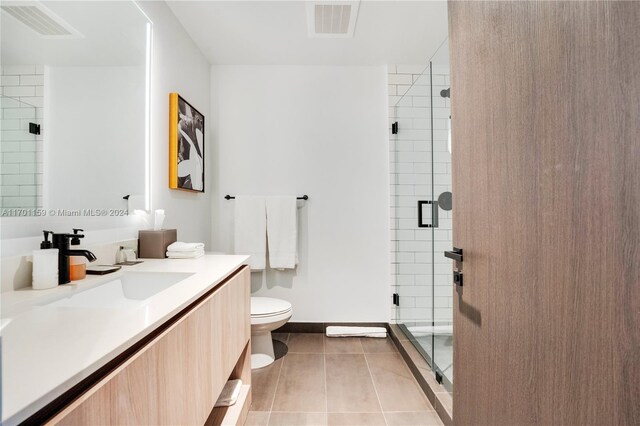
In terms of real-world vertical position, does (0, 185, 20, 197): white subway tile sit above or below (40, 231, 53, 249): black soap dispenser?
above

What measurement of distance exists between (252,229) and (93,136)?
1379 mm

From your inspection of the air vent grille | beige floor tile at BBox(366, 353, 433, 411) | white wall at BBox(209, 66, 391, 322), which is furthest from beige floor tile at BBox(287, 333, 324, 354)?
the air vent grille

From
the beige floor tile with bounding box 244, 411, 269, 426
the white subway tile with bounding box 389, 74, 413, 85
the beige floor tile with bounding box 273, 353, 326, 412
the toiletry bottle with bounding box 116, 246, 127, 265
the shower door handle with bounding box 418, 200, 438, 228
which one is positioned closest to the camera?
the toiletry bottle with bounding box 116, 246, 127, 265

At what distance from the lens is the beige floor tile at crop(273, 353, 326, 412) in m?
1.65

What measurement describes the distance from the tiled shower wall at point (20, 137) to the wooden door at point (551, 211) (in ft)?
4.52

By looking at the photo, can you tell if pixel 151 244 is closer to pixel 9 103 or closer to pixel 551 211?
pixel 9 103

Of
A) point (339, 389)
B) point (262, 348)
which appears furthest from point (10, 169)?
point (339, 389)

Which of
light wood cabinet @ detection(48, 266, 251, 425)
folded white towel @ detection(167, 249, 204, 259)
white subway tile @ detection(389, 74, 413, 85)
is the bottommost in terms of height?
light wood cabinet @ detection(48, 266, 251, 425)

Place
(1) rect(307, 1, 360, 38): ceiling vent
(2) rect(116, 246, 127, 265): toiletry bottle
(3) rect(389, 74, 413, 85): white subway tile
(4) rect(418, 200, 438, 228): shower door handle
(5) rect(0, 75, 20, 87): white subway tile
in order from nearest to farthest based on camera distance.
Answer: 1. (5) rect(0, 75, 20, 87): white subway tile
2. (2) rect(116, 246, 127, 265): toiletry bottle
3. (1) rect(307, 1, 360, 38): ceiling vent
4. (4) rect(418, 200, 438, 228): shower door handle
5. (3) rect(389, 74, 413, 85): white subway tile

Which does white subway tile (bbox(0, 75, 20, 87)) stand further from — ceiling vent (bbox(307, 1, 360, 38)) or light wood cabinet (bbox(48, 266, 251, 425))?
ceiling vent (bbox(307, 1, 360, 38))

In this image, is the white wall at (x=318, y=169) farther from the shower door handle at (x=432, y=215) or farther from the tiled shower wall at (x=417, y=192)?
the shower door handle at (x=432, y=215)

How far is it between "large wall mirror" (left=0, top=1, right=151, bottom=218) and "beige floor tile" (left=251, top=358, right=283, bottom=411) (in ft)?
4.01

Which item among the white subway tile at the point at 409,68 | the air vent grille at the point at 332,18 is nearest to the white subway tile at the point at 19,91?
the air vent grille at the point at 332,18

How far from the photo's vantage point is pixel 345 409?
63.9 inches
